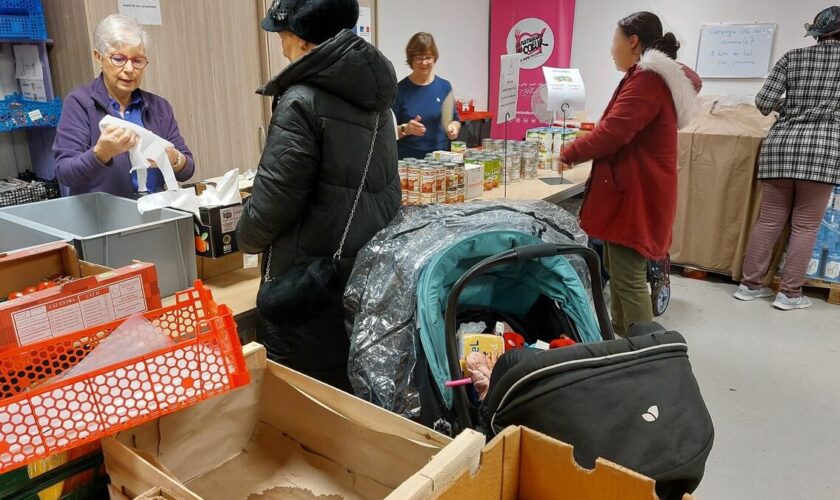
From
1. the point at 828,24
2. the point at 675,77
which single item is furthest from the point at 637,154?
the point at 828,24

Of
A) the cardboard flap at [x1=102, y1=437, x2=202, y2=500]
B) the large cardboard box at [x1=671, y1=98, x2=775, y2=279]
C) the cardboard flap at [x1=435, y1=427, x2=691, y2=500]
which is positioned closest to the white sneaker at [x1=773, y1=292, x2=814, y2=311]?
the large cardboard box at [x1=671, y1=98, x2=775, y2=279]

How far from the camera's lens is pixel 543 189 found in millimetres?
3344

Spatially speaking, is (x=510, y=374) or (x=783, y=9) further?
(x=783, y=9)

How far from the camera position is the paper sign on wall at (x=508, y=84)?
10.0 ft

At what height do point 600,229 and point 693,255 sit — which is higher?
point 600,229

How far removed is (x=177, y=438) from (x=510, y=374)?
0.66 metres

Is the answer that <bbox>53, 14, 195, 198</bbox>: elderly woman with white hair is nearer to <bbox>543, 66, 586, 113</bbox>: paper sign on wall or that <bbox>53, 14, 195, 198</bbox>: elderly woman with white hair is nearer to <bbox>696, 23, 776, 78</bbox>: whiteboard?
<bbox>543, 66, 586, 113</bbox>: paper sign on wall

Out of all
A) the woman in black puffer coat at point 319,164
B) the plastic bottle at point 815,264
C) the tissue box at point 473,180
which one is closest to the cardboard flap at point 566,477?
the woman in black puffer coat at point 319,164

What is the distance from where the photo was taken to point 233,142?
371 centimetres

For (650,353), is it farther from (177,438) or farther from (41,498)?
(41,498)

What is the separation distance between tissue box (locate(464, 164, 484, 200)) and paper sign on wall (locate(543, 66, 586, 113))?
786mm

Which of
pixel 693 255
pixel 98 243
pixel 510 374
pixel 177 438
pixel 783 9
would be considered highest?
pixel 783 9

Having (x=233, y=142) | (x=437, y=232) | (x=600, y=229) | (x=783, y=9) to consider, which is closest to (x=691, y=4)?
(x=783, y=9)

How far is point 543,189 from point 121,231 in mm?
2217
